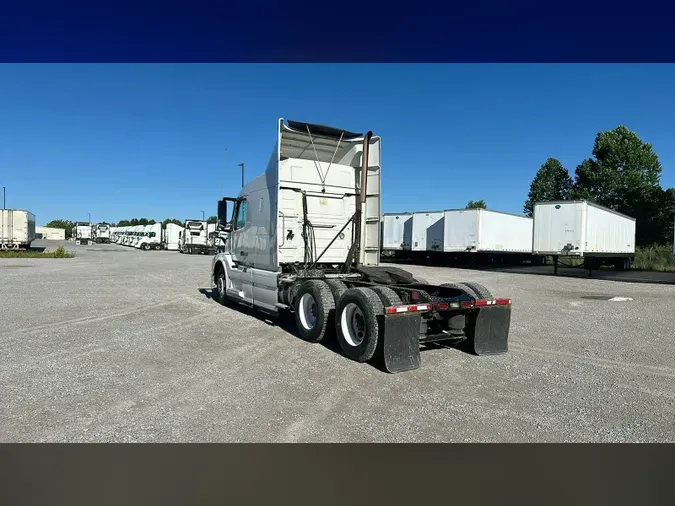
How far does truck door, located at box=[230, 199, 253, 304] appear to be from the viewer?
33.7ft

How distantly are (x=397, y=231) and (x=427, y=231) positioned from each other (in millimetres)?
3191

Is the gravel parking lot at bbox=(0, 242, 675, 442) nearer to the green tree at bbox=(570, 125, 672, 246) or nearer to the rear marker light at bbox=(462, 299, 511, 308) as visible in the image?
the rear marker light at bbox=(462, 299, 511, 308)

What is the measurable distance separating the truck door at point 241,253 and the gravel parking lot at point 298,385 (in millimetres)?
737

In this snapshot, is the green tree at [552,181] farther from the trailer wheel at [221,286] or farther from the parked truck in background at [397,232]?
the trailer wheel at [221,286]

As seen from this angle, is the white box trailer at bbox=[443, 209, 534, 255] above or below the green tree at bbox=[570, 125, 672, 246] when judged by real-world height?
below

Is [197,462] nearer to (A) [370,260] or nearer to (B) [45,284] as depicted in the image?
(A) [370,260]

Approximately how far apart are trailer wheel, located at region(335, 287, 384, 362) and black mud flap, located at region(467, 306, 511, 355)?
166 centimetres

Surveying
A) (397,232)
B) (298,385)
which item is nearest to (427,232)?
(397,232)

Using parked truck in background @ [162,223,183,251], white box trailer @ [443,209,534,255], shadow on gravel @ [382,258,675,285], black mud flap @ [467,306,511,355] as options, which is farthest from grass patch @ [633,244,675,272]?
parked truck in background @ [162,223,183,251]

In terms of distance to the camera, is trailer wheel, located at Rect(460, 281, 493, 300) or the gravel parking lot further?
trailer wheel, located at Rect(460, 281, 493, 300)

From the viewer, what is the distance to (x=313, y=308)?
7762 mm

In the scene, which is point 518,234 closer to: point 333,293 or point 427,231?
point 427,231
